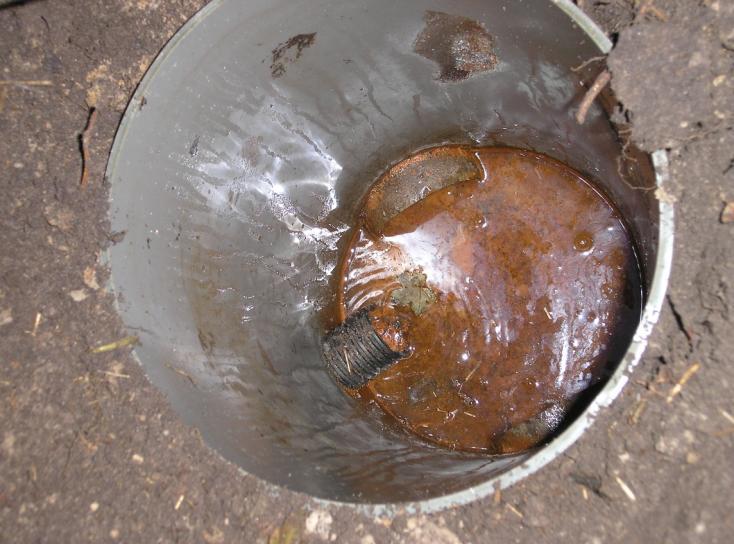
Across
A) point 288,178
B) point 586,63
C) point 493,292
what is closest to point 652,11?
point 586,63

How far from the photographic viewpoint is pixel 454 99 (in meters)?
2.13

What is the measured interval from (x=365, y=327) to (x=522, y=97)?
3.49 ft

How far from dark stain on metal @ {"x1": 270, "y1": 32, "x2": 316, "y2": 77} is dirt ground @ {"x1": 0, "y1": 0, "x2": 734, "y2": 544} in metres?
0.27

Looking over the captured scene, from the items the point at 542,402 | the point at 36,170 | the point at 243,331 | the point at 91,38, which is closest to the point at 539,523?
the point at 542,402

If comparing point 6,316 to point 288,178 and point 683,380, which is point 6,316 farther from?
point 683,380

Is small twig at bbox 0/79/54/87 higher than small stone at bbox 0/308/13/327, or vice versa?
small twig at bbox 0/79/54/87

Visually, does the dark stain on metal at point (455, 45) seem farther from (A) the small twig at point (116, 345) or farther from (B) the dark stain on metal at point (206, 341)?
(A) the small twig at point (116, 345)

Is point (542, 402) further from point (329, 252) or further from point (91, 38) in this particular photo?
point (91, 38)

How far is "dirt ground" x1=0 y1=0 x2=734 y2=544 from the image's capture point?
1.38 m

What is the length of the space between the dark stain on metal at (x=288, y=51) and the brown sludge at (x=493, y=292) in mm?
844

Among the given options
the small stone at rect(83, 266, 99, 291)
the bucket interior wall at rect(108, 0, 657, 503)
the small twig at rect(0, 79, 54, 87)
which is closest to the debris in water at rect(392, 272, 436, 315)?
the bucket interior wall at rect(108, 0, 657, 503)

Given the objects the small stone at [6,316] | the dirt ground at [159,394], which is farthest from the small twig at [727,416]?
the small stone at [6,316]

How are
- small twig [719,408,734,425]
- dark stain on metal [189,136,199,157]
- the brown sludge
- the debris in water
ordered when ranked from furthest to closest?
the debris in water, the brown sludge, dark stain on metal [189,136,199,157], small twig [719,408,734,425]

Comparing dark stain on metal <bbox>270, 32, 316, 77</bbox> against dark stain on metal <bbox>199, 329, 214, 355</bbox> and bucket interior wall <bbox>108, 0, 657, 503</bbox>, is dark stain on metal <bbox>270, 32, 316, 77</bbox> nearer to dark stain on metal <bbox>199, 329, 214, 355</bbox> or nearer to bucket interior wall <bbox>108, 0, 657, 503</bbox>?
bucket interior wall <bbox>108, 0, 657, 503</bbox>
